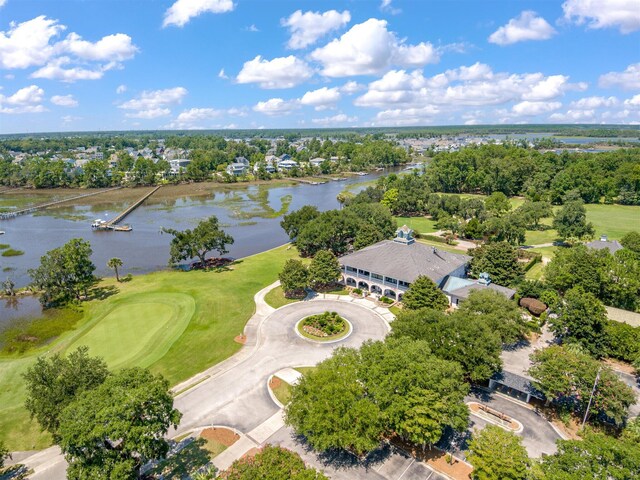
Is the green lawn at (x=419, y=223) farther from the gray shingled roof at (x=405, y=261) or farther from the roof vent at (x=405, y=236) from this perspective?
the gray shingled roof at (x=405, y=261)

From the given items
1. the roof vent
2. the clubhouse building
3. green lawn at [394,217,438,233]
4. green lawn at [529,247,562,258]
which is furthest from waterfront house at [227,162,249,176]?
green lawn at [529,247,562,258]

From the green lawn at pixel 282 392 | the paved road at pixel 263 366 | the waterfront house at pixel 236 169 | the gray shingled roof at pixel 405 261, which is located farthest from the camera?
the waterfront house at pixel 236 169

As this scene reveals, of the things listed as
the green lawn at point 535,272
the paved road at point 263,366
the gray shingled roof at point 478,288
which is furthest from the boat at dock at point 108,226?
the green lawn at point 535,272

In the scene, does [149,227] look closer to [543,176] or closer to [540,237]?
[540,237]

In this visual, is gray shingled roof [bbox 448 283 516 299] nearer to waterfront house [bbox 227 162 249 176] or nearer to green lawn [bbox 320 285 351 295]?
green lawn [bbox 320 285 351 295]

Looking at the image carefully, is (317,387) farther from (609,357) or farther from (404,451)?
(609,357)

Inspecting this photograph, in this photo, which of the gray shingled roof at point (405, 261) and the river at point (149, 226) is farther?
the river at point (149, 226)
